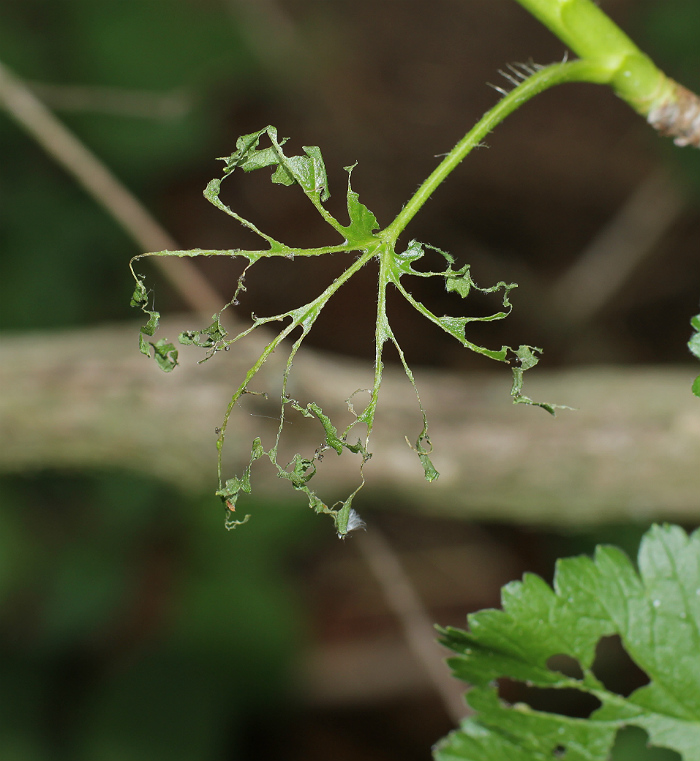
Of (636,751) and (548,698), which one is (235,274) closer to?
(548,698)

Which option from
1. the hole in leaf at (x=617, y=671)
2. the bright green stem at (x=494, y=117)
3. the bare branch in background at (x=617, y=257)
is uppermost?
the bare branch in background at (x=617, y=257)

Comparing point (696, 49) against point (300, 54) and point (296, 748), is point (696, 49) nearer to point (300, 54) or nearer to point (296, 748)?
point (300, 54)

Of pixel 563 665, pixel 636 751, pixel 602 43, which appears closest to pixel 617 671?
pixel 563 665

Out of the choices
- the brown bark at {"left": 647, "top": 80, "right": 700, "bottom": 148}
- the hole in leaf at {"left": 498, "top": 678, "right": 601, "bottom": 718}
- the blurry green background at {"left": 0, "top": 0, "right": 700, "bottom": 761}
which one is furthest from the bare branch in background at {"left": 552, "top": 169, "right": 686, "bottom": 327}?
the brown bark at {"left": 647, "top": 80, "right": 700, "bottom": 148}

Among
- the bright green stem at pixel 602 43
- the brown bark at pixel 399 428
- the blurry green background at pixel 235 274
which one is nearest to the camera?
the bright green stem at pixel 602 43

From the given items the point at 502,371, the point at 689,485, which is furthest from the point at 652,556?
the point at 502,371

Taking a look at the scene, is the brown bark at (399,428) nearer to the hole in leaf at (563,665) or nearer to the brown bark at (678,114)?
the brown bark at (678,114)

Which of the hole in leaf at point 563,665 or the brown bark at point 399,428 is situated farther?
the hole in leaf at point 563,665

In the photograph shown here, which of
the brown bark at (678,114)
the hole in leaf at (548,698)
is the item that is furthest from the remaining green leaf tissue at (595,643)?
the hole in leaf at (548,698)
